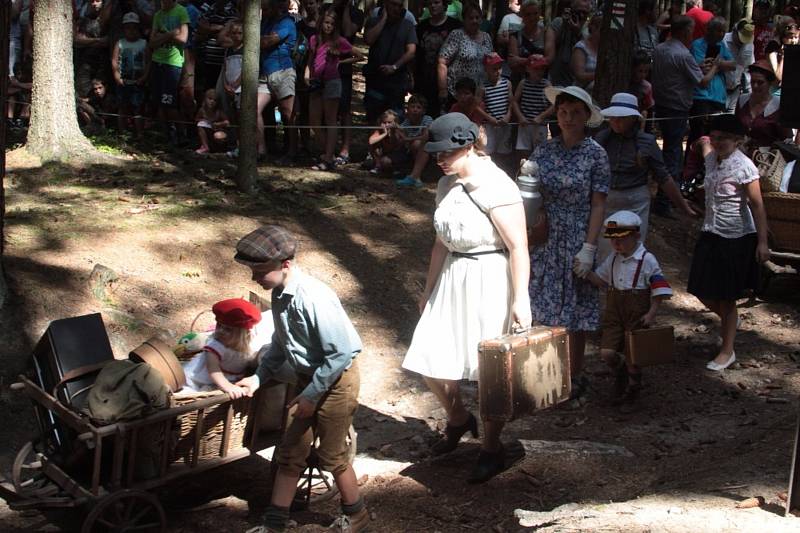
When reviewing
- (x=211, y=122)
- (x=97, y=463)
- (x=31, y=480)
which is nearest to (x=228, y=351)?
(x=97, y=463)

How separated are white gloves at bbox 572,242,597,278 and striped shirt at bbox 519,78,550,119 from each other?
540cm

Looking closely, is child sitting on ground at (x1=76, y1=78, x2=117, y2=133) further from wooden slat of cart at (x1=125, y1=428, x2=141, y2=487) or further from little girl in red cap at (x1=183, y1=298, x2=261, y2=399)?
wooden slat of cart at (x1=125, y1=428, x2=141, y2=487)

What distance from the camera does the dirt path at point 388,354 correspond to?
20.0ft

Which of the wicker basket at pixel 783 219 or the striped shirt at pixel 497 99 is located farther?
the striped shirt at pixel 497 99

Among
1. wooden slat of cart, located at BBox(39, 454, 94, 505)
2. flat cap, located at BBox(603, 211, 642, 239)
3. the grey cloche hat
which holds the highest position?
the grey cloche hat

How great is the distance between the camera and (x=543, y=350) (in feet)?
19.5

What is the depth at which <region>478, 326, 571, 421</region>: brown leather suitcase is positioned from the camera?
572cm

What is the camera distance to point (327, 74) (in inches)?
504

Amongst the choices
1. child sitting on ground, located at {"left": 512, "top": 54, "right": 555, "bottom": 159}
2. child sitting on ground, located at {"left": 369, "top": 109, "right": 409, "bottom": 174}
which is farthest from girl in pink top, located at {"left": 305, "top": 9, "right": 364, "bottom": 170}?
child sitting on ground, located at {"left": 512, "top": 54, "right": 555, "bottom": 159}

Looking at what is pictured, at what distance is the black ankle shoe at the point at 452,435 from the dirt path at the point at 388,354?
0.08 m

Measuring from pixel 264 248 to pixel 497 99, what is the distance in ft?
23.9

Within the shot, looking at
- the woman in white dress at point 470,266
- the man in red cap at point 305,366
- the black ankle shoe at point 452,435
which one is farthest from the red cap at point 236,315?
the black ankle shoe at point 452,435

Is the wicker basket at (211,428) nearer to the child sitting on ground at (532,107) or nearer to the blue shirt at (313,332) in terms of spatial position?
the blue shirt at (313,332)

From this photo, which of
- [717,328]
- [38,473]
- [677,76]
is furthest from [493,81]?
[38,473]
